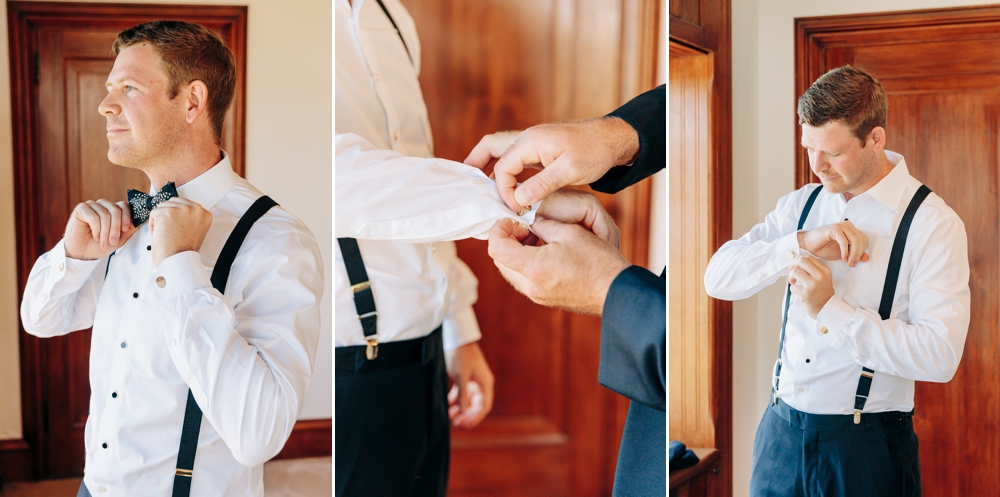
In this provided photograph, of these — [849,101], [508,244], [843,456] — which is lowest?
[843,456]

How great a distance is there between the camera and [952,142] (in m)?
1.64

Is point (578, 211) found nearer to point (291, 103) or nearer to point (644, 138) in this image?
point (644, 138)

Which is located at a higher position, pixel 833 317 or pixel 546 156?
pixel 546 156

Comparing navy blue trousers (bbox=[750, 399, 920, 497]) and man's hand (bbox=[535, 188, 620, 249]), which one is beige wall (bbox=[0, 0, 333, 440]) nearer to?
man's hand (bbox=[535, 188, 620, 249])

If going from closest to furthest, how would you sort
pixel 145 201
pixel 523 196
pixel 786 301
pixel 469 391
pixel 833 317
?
1. pixel 523 196
2. pixel 469 391
3. pixel 145 201
4. pixel 833 317
5. pixel 786 301

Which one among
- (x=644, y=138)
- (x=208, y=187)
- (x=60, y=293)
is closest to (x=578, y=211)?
(x=644, y=138)

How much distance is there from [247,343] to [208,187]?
14.4 inches

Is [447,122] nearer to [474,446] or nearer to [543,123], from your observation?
[543,123]


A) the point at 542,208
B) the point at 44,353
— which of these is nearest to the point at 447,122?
the point at 542,208

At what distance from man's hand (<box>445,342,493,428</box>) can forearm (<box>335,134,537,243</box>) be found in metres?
0.24

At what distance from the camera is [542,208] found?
1.13 meters

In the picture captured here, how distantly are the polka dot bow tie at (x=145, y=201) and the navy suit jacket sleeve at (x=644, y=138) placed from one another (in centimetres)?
87

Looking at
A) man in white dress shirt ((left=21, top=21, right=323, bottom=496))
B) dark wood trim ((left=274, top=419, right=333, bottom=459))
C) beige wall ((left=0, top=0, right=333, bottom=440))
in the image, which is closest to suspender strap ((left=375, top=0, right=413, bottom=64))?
man in white dress shirt ((left=21, top=21, right=323, bottom=496))

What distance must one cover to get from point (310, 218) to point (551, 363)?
93cm
